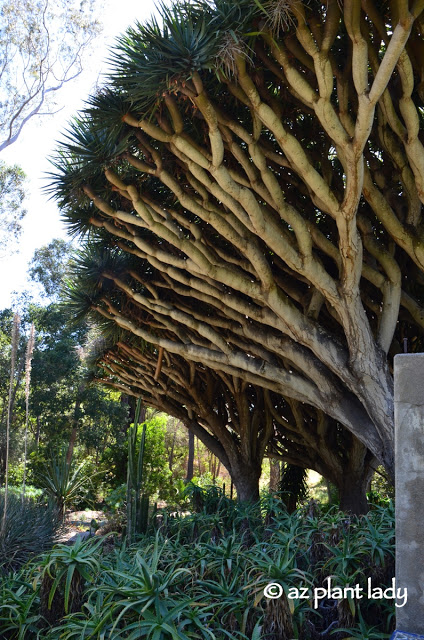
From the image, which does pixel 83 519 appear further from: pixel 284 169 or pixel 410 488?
pixel 410 488

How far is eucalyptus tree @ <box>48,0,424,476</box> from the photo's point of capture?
15.7ft

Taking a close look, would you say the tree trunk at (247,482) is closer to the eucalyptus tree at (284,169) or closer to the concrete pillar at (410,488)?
the eucalyptus tree at (284,169)

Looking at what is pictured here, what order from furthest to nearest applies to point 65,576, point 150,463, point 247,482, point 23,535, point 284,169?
point 150,463 → point 247,482 → point 284,169 → point 23,535 → point 65,576

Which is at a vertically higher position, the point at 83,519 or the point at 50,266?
the point at 50,266

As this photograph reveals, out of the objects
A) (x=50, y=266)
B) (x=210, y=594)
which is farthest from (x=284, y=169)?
(x=50, y=266)

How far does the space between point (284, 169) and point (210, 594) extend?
475cm

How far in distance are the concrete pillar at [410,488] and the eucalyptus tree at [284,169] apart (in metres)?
2.38

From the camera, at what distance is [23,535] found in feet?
18.6

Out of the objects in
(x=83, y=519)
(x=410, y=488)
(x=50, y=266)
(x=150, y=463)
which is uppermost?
(x=50, y=266)

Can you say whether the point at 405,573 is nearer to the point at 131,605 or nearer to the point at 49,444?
the point at 131,605

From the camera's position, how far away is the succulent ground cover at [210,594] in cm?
303

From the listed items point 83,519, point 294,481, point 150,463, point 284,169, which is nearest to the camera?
point 284,169

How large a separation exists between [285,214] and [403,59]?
5.29ft

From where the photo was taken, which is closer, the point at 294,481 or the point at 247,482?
the point at 247,482
